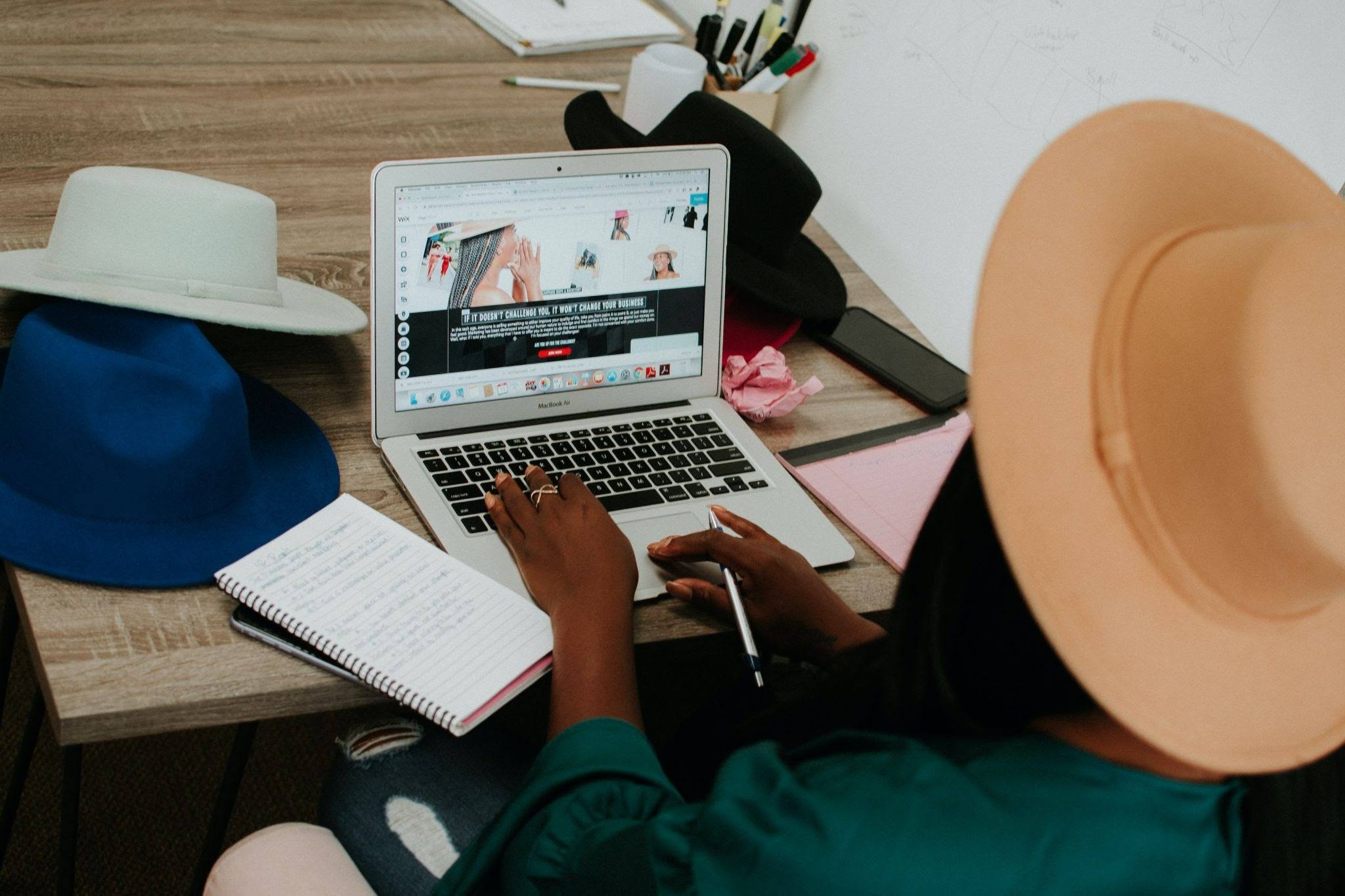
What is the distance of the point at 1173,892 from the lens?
656mm

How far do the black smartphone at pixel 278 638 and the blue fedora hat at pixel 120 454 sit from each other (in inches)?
1.9

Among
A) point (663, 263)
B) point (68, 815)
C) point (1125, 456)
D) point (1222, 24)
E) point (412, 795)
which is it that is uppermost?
point (1222, 24)

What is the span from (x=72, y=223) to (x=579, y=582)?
1.71 ft

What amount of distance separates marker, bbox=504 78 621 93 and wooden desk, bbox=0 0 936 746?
0.05 feet

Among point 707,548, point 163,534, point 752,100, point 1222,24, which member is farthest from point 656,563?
point 752,100

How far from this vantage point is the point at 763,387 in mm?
1246

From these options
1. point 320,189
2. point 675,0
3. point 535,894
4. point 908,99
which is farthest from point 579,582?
point 675,0

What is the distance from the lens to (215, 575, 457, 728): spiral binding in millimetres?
846

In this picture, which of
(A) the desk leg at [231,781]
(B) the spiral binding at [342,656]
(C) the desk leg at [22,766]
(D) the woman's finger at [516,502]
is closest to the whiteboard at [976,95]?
(D) the woman's finger at [516,502]

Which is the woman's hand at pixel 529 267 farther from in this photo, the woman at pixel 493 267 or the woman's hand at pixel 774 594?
the woman's hand at pixel 774 594

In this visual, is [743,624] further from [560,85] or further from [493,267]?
[560,85]

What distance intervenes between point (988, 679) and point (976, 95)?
3.14 ft

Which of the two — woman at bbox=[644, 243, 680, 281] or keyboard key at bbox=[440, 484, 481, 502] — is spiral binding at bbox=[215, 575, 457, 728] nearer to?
keyboard key at bbox=[440, 484, 481, 502]

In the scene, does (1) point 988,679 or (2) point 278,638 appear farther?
(2) point 278,638
